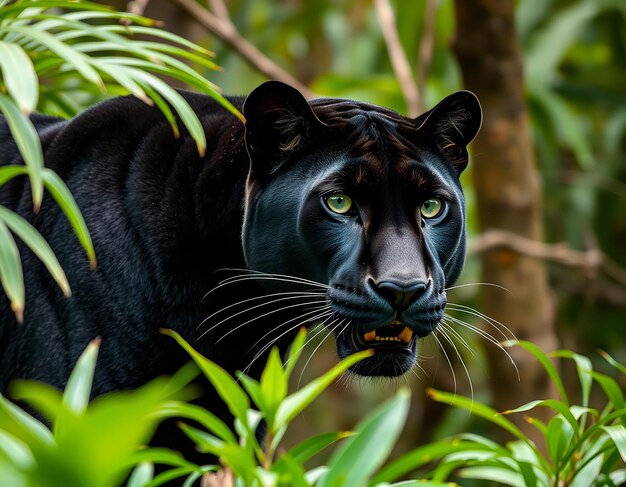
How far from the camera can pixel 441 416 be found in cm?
720

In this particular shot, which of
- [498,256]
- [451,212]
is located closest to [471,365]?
[498,256]

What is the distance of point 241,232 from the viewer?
254cm

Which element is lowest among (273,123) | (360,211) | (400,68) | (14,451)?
(14,451)

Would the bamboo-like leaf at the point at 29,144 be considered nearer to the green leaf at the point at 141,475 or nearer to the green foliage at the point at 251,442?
the green foliage at the point at 251,442

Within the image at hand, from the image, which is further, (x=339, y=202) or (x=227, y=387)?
(x=339, y=202)

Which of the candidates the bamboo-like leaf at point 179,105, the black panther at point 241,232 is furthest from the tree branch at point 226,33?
the bamboo-like leaf at point 179,105

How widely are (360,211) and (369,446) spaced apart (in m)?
0.88

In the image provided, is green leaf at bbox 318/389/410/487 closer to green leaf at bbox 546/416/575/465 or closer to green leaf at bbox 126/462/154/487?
green leaf at bbox 126/462/154/487

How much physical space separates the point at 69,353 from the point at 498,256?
96.6 inches

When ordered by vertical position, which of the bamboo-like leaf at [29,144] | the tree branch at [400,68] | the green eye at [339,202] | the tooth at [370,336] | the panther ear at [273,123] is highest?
the tree branch at [400,68]

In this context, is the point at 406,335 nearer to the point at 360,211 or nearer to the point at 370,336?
the point at 370,336

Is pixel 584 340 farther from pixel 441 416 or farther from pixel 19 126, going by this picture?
pixel 19 126

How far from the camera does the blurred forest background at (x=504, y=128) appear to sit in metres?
4.30

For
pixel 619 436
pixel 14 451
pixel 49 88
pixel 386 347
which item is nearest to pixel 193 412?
pixel 14 451
